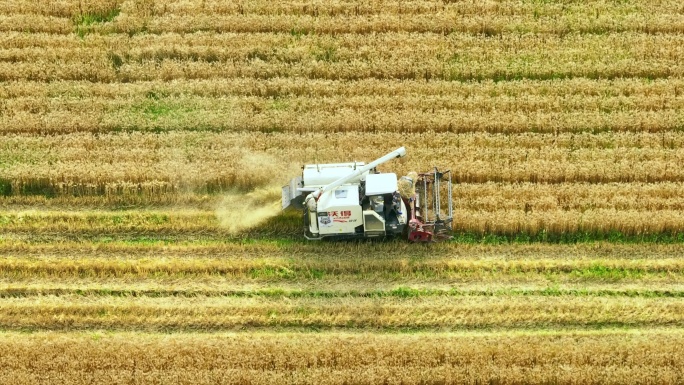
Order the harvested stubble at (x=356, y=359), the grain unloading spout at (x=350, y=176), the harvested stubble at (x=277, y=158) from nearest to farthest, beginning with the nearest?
the harvested stubble at (x=356, y=359) < the grain unloading spout at (x=350, y=176) < the harvested stubble at (x=277, y=158)

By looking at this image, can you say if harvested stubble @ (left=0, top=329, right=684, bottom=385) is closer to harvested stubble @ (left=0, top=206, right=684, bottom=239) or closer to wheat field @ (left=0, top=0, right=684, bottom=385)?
wheat field @ (left=0, top=0, right=684, bottom=385)

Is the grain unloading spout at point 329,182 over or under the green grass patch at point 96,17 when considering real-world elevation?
under

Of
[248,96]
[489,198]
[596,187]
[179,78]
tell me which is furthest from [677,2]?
[179,78]

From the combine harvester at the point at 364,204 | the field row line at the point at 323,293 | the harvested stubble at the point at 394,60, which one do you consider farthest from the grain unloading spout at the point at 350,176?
the harvested stubble at the point at 394,60

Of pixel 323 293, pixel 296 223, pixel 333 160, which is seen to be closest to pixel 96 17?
pixel 333 160

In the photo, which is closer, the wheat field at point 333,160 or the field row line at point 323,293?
the wheat field at point 333,160

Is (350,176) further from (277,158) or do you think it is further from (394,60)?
(394,60)

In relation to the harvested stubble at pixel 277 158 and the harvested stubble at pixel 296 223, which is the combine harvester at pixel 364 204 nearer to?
the harvested stubble at pixel 296 223

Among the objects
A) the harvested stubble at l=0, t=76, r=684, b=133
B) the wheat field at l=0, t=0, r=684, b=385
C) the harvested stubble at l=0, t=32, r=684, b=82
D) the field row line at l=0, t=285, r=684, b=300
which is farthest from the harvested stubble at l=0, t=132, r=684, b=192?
the field row line at l=0, t=285, r=684, b=300

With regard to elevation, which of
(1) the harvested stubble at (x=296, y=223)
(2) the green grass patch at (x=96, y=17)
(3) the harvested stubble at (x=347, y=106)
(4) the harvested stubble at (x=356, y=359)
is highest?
(2) the green grass patch at (x=96, y=17)
